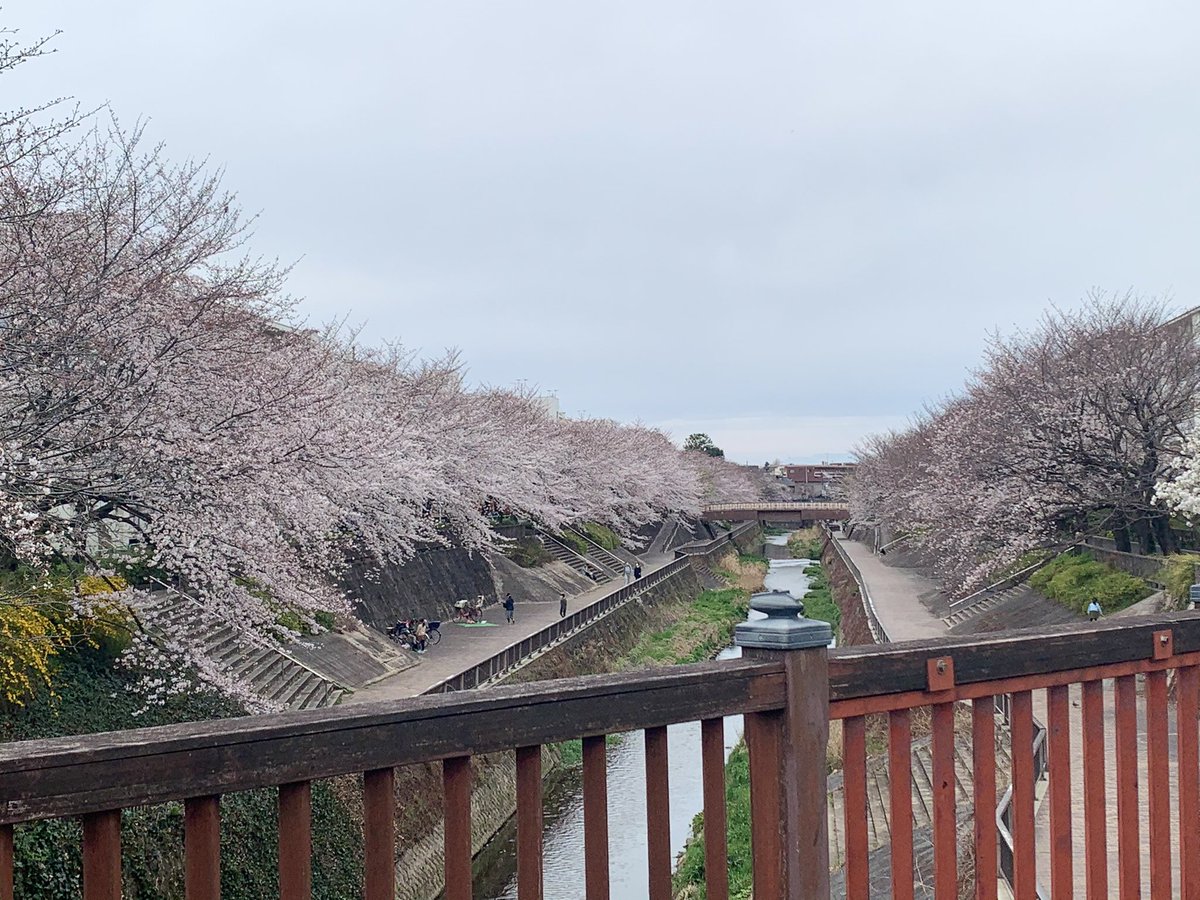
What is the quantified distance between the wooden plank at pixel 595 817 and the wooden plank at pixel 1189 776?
238cm

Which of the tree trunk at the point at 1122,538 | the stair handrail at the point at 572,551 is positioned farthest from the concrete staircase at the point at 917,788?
the stair handrail at the point at 572,551

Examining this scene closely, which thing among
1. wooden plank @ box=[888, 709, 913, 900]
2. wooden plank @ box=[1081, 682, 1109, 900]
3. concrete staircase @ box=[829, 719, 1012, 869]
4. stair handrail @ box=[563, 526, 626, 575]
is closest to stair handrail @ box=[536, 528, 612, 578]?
stair handrail @ box=[563, 526, 626, 575]

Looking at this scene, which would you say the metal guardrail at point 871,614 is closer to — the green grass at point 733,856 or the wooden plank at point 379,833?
the green grass at point 733,856

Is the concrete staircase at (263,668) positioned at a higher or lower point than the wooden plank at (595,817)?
lower

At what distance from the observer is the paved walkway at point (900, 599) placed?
27.9 metres

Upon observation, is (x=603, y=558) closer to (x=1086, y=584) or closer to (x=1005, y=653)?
(x=1086, y=584)

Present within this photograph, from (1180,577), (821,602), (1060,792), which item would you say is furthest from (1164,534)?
(1060,792)

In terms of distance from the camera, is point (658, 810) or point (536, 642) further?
point (536, 642)

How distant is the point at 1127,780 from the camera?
335 cm

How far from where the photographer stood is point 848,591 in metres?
41.8

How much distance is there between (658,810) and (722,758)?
0.82 ft

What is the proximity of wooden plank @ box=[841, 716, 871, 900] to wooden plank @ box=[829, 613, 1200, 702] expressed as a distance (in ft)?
0.47

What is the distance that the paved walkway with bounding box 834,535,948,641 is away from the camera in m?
27.9

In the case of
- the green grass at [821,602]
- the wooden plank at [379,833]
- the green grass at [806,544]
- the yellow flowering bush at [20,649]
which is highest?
the wooden plank at [379,833]
